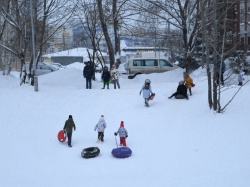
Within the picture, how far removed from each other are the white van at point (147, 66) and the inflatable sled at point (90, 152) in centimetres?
1497

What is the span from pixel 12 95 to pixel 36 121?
376cm

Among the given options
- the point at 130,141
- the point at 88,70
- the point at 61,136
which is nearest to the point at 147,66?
the point at 88,70

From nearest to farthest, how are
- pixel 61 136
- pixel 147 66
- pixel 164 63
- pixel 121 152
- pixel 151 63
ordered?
pixel 121 152, pixel 61 136, pixel 147 66, pixel 151 63, pixel 164 63

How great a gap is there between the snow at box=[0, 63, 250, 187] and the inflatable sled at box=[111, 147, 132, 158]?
0.54 ft

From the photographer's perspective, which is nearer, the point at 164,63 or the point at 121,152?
the point at 121,152

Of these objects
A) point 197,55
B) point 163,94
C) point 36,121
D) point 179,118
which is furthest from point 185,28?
point 36,121

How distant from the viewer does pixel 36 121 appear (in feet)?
46.7

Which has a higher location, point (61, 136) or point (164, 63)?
point (164, 63)

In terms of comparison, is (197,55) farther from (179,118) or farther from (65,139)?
(65,139)

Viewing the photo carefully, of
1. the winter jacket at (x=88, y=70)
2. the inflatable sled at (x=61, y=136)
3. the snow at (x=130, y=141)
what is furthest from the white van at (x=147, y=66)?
the inflatable sled at (x=61, y=136)

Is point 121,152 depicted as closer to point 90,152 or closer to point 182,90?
point 90,152

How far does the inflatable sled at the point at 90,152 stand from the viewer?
34.8 ft

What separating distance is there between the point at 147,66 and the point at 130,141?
14.4 meters

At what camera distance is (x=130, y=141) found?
12.0 meters
